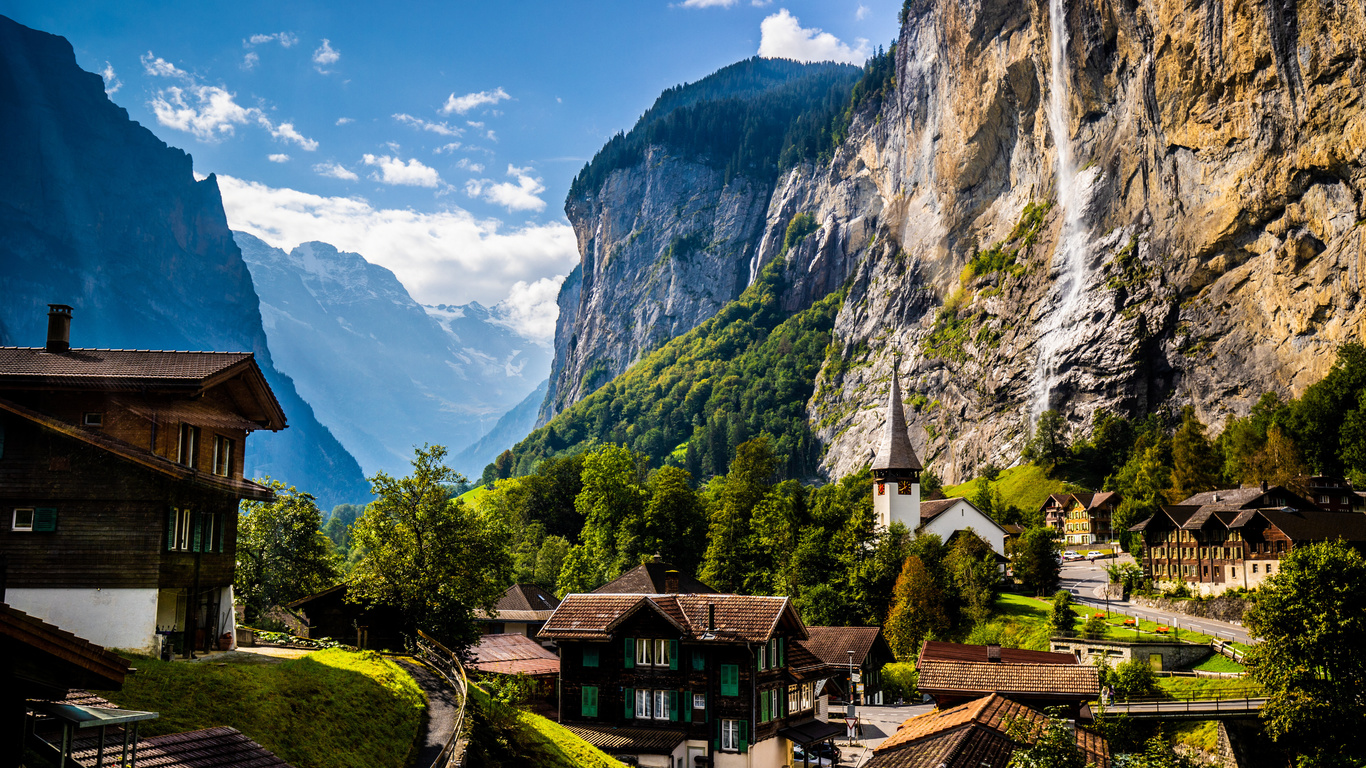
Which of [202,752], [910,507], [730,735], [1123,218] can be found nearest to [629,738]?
[730,735]

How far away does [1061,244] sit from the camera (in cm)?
15450

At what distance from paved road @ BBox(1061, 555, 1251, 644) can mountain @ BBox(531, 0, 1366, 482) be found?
3970cm

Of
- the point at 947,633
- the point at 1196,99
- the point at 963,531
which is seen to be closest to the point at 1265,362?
the point at 1196,99

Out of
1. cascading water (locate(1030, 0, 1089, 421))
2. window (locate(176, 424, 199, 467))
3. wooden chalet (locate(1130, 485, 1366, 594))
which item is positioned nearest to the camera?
window (locate(176, 424, 199, 467))

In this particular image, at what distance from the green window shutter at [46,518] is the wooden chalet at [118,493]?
36 millimetres

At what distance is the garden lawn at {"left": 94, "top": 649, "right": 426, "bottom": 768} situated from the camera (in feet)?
65.7

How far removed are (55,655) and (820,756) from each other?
130ft

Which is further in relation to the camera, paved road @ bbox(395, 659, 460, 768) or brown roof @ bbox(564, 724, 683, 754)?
brown roof @ bbox(564, 724, 683, 754)

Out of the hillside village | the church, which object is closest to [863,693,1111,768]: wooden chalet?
the hillside village

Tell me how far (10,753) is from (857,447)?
187026 mm

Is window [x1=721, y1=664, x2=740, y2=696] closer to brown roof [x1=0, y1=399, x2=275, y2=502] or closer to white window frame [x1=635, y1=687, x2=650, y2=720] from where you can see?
white window frame [x1=635, y1=687, x2=650, y2=720]

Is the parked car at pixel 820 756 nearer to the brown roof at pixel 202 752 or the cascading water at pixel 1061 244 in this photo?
the brown roof at pixel 202 752

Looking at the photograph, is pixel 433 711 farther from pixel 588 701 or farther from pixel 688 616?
pixel 688 616

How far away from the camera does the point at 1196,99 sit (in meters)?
123
